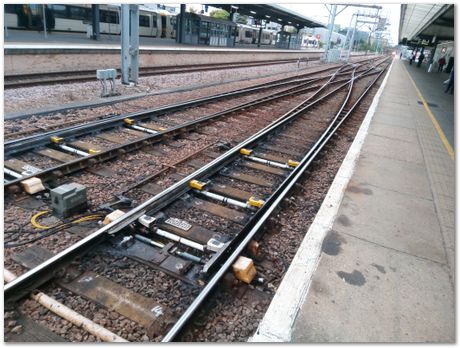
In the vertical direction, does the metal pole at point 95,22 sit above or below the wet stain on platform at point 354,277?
above

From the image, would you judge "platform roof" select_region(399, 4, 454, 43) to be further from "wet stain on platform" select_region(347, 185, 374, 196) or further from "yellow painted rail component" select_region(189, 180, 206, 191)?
"yellow painted rail component" select_region(189, 180, 206, 191)

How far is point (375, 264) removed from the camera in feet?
13.2

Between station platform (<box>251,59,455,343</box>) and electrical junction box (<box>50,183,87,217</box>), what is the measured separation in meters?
2.86

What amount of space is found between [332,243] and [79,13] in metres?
32.0

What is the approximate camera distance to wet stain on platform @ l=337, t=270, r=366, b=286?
12.1 ft

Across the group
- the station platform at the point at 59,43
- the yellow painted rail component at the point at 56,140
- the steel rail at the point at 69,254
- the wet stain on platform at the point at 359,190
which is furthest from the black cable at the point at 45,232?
the station platform at the point at 59,43

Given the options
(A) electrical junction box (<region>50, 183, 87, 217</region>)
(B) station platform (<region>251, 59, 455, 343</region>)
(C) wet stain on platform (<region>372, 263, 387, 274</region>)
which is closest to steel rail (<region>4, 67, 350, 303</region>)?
(A) electrical junction box (<region>50, 183, 87, 217</region>)

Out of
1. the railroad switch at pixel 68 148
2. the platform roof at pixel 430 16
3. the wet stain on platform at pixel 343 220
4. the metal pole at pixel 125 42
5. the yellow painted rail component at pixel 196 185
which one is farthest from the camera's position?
the platform roof at pixel 430 16

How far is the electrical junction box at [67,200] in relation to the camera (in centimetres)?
444

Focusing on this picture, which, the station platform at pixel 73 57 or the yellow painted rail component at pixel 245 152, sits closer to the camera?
the yellow painted rail component at pixel 245 152

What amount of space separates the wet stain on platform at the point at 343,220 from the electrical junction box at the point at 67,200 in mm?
3548

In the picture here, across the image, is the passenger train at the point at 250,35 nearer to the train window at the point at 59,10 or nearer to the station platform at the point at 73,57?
the station platform at the point at 73,57

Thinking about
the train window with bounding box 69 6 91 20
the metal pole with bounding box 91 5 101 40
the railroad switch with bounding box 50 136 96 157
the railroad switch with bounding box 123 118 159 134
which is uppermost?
the train window with bounding box 69 6 91 20

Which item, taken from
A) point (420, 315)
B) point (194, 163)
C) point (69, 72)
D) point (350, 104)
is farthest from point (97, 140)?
point (350, 104)
